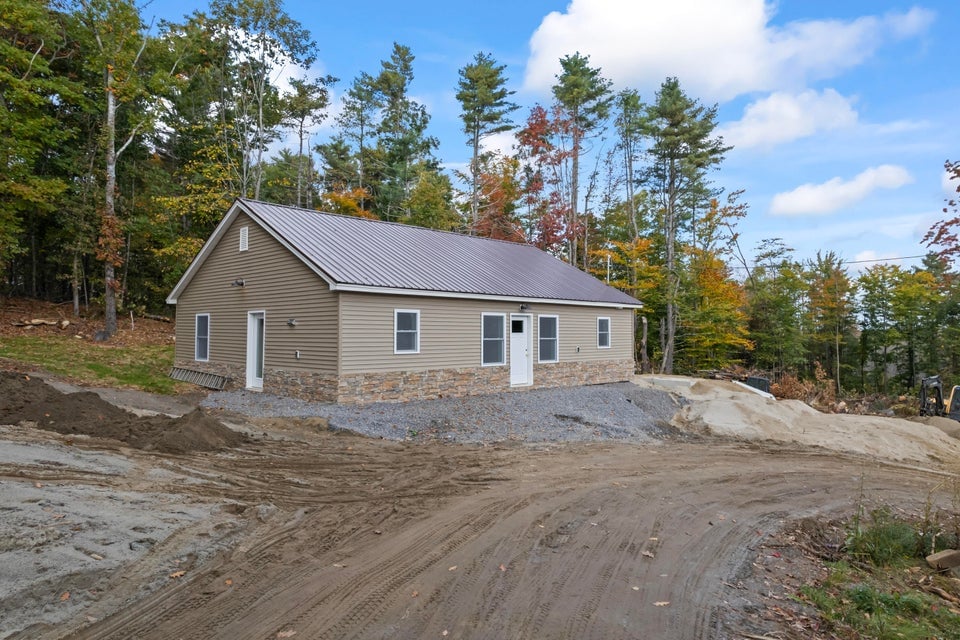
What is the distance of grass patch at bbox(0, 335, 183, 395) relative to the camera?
14281 mm

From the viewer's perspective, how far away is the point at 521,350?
642 inches

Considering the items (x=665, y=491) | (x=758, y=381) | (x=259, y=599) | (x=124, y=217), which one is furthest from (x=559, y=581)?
(x=124, y=217)

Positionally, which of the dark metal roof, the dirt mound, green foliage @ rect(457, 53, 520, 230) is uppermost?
green foliage @ rect(457, 53, 520, 230)

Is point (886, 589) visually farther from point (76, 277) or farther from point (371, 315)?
point (76, 277)

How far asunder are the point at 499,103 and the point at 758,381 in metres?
20.8

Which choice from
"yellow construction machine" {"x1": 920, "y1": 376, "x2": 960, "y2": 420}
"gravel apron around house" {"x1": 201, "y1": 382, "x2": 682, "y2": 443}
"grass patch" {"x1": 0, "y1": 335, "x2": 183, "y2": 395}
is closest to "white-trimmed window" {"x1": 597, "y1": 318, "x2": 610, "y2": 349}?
"gravel apron around house" {"x1": 201, "y1": 382, "x2": 682, "y2": 443}

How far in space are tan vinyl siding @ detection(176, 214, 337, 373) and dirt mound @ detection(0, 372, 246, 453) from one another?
371 centimetres

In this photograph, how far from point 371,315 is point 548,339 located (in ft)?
21.3

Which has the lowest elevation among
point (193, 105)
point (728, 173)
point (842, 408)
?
point (842, 408)

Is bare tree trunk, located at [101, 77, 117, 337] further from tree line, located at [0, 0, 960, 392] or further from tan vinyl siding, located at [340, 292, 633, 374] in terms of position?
tan vinyl siding, located at [340, 292, 633, 374]

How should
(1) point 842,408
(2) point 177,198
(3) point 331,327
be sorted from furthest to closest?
(2) point 177,198 → (1) point 842,408 → (3) point 331,327

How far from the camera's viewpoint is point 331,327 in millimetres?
12344

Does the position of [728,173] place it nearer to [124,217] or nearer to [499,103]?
[499,103]

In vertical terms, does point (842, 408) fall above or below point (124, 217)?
below
